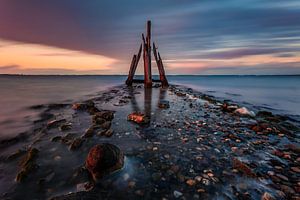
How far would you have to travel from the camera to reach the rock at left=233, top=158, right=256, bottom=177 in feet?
11.7

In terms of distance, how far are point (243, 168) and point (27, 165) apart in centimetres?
432

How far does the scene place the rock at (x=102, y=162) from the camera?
349 cm

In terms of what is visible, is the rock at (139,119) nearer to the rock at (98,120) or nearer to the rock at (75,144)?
the rock at (98,120)

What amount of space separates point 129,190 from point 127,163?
86cm

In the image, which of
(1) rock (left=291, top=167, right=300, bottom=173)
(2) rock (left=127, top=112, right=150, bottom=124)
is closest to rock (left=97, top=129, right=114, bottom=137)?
(2) rock (left=127, top=112, right=150, bottom=124)

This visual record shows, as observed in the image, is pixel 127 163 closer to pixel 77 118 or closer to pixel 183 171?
pixel 183 171

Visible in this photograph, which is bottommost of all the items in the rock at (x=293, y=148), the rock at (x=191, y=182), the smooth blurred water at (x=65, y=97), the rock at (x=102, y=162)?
the smooth blurred water at (x=65, y=97)

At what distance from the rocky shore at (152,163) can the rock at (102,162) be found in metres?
0.02

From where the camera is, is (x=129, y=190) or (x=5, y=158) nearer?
(x=129, y=190)

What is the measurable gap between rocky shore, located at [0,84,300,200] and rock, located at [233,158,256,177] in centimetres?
2

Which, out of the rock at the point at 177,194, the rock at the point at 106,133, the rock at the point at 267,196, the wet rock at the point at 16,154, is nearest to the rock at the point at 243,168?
the rock at the point at 267,196

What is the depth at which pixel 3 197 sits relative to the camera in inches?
115

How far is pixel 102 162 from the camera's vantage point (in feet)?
11.5

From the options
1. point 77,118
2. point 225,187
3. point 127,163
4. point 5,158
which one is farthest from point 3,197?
point 77,118
